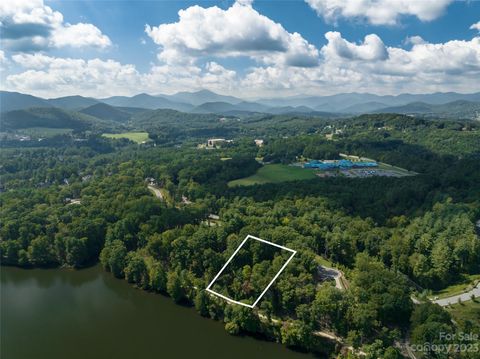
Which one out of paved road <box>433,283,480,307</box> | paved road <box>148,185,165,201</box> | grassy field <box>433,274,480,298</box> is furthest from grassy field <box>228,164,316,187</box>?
paved road <box>433,283,480,307</box>

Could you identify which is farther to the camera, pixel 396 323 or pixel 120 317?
pixel 120 317

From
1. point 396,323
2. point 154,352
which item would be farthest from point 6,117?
point 396,323

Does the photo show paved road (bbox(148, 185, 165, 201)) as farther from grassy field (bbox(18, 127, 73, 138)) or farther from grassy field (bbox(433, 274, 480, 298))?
grassy field (bbox(18, 127, 73, 138))

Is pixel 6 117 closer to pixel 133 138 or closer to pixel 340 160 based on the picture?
pixel 133 138

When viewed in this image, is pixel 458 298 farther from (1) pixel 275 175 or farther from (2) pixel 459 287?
(1) pixel 275 175

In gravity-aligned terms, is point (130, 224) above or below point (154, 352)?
above

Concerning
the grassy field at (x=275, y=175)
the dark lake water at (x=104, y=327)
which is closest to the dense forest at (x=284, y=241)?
the dark lake water at (x=104, y=327)

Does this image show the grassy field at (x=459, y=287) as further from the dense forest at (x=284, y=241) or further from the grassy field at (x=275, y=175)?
the grassy field at (x=275, y=175)
